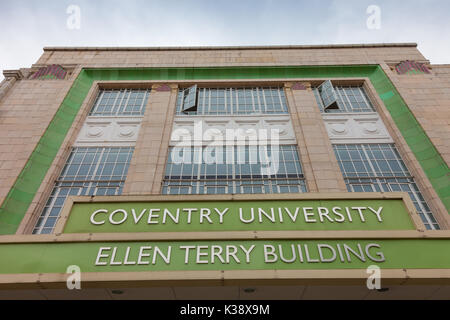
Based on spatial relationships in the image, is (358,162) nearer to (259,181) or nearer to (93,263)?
(259,181)

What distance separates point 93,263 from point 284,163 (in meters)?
7.71

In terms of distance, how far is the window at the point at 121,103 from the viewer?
523 inches

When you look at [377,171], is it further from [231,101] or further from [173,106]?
[173,106]

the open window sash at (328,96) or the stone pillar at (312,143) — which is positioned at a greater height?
the open window sash at (328,96)

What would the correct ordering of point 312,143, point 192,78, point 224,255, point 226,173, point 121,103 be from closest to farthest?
point 224,255 < point 226,173 < point 312,143 < point 121,103 < point 192,78

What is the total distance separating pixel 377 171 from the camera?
10.8 m

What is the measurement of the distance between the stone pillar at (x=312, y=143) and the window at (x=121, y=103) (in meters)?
7.57

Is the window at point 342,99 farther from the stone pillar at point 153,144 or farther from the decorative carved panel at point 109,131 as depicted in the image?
the decorative carved panel at point 109,131

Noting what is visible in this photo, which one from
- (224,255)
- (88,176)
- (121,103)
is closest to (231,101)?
(121,103)

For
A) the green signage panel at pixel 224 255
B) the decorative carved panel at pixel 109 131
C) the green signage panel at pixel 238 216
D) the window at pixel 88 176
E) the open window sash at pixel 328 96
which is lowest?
the green signage panel at pixel 224 255

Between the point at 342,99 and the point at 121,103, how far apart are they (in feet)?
37.4

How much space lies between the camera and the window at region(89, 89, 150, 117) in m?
13.3

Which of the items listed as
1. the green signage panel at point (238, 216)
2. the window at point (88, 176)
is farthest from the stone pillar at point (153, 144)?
the green signage panel at point (238, 216)

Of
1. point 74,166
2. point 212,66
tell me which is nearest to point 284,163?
point 212,66
